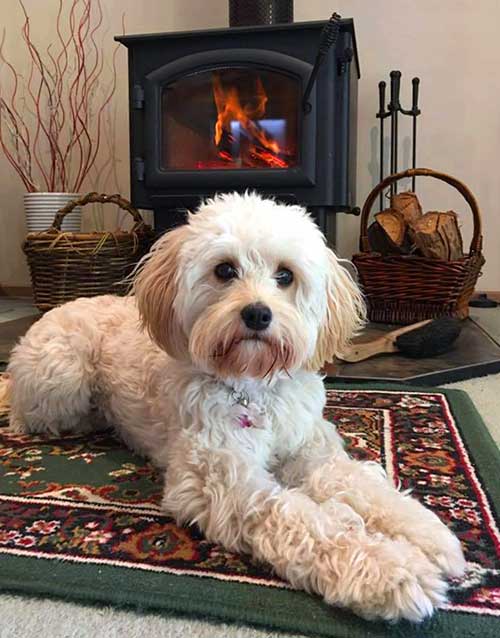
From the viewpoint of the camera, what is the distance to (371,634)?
2.63 ft

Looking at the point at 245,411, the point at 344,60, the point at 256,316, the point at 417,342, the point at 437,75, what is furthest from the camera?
the point at 437,75

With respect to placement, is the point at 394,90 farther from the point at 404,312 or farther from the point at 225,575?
the point at 225,575

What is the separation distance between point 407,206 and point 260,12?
101 centimetres

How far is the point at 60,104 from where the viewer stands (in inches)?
141

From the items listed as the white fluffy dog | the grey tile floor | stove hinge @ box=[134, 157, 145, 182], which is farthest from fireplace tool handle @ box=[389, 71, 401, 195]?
the white fluffy dog

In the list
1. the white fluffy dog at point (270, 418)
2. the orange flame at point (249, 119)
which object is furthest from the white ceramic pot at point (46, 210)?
the white fluffy dog at point (270, 418)

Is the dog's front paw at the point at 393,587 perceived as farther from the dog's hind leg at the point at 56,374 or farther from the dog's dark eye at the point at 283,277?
the dog's hind leg at the point at 56,374

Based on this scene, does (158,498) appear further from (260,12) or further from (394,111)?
(394,111)

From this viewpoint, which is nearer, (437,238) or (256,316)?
(256,316)

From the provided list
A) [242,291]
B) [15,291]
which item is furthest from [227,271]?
[15,291]

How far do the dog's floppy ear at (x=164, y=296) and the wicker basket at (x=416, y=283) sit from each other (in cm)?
162

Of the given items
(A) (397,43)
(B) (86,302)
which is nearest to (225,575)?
(B) (86,302)

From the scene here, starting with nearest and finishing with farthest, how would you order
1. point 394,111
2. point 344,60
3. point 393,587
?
point 393,587
point 344,60
point 394,111

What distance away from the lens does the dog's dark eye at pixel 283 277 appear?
3.56 ft
